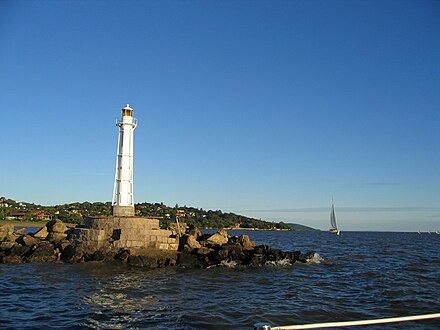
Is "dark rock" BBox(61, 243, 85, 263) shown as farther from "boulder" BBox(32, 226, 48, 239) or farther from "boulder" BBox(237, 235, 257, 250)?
"boulder" BBox(237, 235, 257, 250)

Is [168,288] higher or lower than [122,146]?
lower

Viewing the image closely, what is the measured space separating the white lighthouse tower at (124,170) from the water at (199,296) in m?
5.31

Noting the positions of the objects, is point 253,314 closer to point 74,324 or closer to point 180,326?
point 180,326

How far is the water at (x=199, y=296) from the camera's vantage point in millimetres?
9766

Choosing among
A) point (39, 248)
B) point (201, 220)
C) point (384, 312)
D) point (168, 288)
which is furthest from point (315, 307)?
point (201, 220)

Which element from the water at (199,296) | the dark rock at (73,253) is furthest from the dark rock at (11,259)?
the dark rock at (73,253)

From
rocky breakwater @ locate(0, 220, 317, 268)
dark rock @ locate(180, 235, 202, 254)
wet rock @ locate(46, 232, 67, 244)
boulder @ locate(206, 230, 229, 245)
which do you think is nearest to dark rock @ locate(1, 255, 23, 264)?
rocky breakwater @ locate(0, 220, 317, 268)

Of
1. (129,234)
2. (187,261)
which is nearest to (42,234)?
(129,234)

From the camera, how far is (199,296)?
1280cm

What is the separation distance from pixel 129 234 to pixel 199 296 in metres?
9.19

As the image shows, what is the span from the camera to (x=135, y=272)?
1780 cm

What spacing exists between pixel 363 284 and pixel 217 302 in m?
7.18

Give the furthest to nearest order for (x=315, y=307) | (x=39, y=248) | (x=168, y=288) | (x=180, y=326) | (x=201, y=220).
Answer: (x=201, y=220), (x=39, y=248), (x=168, y=288), (x=315, y=307), (x=180, y=326)

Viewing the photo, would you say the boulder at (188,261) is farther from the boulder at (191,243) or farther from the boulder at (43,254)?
the boulder at (43,254)
